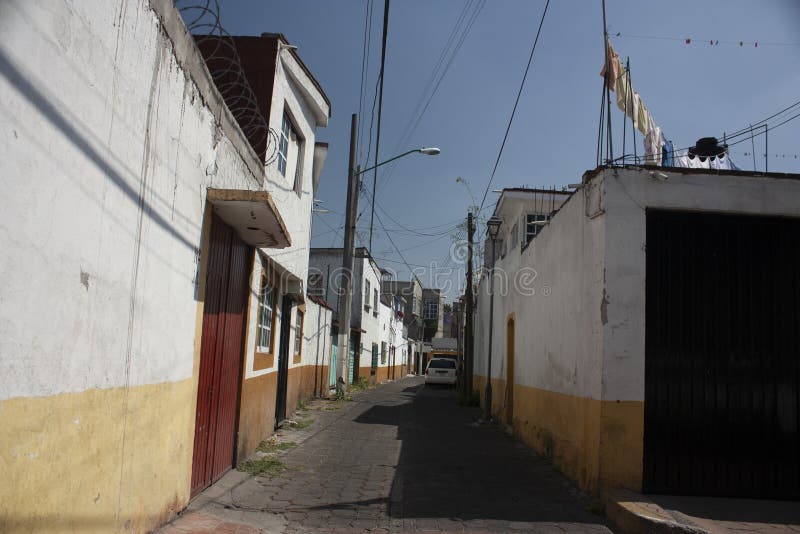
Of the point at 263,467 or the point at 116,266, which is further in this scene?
the point at 263,467

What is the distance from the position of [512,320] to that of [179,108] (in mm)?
9613

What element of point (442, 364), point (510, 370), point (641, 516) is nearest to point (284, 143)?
point (510, 370)

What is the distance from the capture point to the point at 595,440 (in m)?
6.56

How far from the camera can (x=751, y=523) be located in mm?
5523

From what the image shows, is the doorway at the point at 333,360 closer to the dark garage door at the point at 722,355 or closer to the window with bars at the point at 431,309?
the dark garage door at the point at 722,355

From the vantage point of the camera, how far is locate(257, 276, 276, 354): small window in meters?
8.89

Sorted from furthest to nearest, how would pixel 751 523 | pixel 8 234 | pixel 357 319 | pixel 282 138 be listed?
pixel 357 319 < pixel 282 138 < pixel 751 523 < pixel 8 234

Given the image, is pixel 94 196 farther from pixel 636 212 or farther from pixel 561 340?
pixel 561 340

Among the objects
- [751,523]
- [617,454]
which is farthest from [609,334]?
[751,523]

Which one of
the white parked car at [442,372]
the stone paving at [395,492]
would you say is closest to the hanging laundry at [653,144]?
the stone paving at [395,492]

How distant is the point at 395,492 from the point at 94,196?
4.84m

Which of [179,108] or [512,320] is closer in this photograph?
[179,108]

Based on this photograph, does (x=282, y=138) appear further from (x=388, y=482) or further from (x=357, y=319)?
(x=357, y=319)

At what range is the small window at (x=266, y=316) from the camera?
8.89 meters
